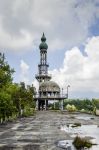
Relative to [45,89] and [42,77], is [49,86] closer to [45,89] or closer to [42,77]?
[45,89]

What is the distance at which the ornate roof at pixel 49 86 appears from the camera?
565ft

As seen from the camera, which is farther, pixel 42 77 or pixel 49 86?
pixel 42 77

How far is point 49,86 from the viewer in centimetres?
17275

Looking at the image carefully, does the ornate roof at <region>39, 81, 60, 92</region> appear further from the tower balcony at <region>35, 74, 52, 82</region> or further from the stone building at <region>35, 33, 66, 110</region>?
the tower balcony at <region>35, 74, 52, 82</region>

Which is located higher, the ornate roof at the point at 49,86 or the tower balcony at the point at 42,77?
the tower balcony at the point at 42,77

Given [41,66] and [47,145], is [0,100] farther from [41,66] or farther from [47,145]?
Result: [41,66]

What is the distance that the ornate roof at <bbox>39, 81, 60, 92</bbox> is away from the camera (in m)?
172

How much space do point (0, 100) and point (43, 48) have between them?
13547 centimetres

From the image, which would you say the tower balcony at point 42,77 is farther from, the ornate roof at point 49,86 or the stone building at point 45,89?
the ornate roof at point 49,86

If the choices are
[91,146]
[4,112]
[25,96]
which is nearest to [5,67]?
[4,112]

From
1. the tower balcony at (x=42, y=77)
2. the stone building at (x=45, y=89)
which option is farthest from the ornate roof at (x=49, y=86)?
the tower balcony at (x=42, y=77)

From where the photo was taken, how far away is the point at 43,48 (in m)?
197

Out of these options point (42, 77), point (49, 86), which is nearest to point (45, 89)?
point (49, 86)

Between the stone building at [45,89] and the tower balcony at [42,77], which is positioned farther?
the tower balcony at [42,77]
